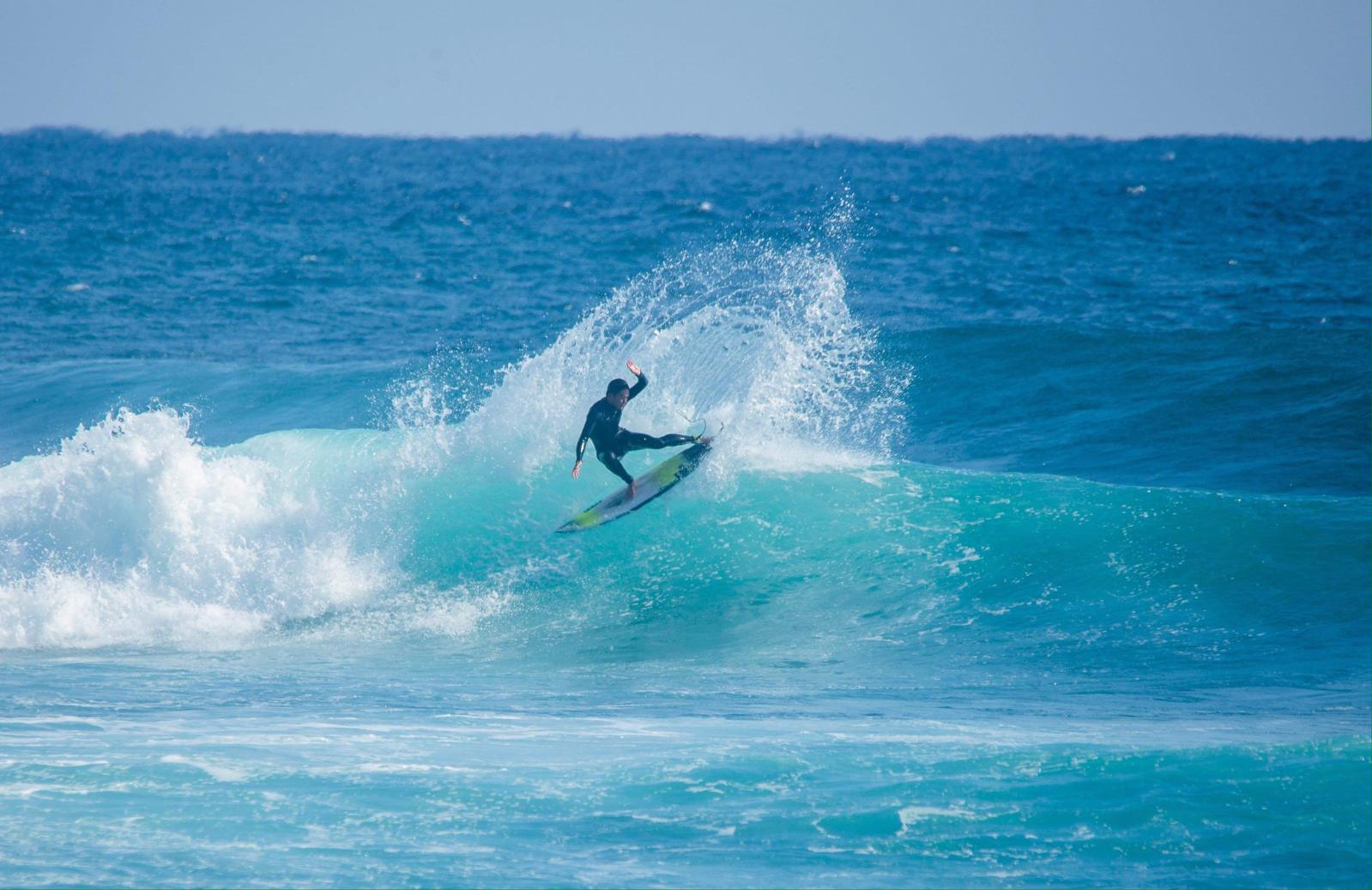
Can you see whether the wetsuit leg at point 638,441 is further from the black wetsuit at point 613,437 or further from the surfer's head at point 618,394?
the surfer's head at point 618,394

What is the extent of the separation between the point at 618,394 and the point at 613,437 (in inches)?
17.2

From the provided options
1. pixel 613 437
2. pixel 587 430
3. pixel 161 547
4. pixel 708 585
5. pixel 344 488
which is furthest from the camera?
pixel 344 488

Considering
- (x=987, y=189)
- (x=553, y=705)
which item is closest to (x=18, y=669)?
(x=553, y=705)

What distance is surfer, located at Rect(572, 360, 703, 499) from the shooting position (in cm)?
1091

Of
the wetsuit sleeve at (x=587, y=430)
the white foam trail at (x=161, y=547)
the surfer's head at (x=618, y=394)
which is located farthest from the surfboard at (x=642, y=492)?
the white foam trail at (x=161, y=547)

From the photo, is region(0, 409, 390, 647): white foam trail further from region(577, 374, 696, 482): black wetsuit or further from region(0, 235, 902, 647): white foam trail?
Result: region(577, 374, 696, 482): black wetsuit

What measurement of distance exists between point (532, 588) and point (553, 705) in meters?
3.23

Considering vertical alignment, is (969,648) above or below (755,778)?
above

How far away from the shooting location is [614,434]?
36.6ft

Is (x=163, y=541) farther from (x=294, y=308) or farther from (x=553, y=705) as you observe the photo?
(x=294, y=308)

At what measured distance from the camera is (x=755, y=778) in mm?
6766


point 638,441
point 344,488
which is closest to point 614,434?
point 638,441

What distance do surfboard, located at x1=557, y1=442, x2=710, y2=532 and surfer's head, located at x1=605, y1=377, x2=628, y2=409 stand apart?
1059 millimetres

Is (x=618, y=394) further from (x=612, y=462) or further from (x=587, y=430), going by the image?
(x=612, y=462)
